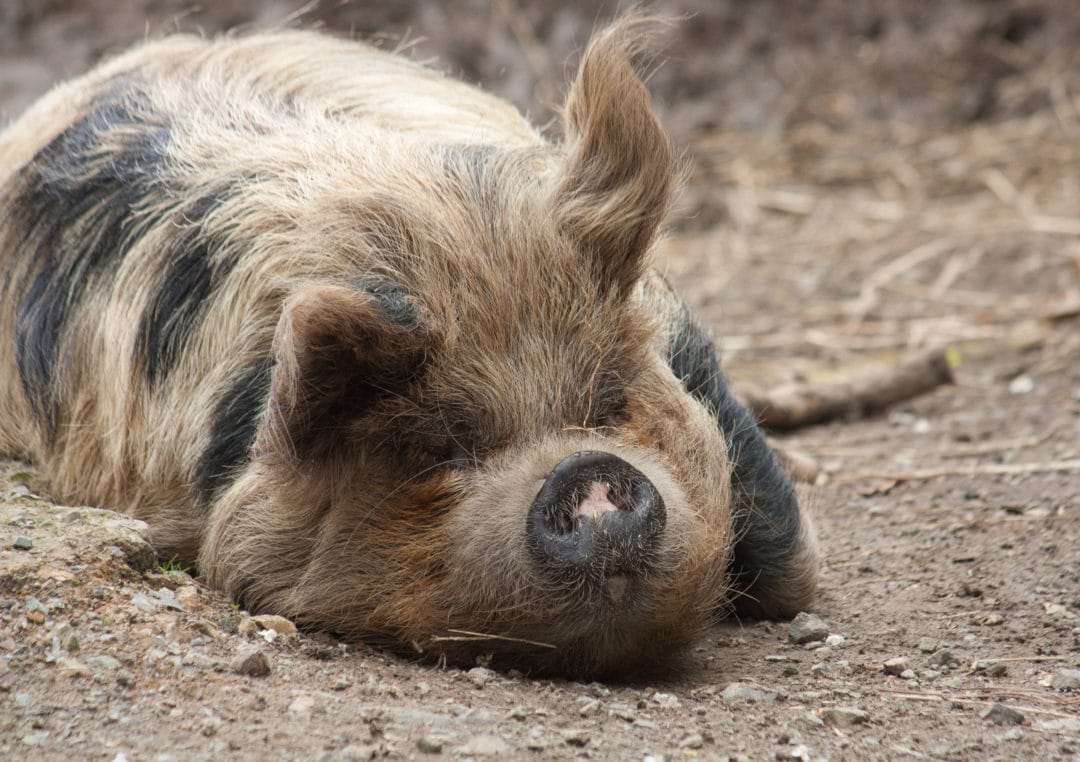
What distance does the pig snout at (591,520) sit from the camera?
130 inches

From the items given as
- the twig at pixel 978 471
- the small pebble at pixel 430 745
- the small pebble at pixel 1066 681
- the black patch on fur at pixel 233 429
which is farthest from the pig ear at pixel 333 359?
the twig at pixel 978 471

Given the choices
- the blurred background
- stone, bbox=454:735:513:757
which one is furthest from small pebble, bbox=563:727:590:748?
the blurred background

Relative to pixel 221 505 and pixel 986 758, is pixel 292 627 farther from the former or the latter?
pixel 986 758

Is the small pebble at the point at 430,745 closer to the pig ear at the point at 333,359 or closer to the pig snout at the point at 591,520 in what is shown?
the pig snout at the point at 591,520

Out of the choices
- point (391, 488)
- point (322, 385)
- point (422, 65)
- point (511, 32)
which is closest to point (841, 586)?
point (391, 488)

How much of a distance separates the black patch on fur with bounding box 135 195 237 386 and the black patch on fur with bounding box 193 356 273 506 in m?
0.32

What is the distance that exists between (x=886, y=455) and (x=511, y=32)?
6438 millimetres

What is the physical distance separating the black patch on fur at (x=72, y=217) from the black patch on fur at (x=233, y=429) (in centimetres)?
81

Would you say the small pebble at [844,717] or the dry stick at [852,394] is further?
the dry stick at [852,394]

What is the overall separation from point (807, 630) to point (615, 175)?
4.81ft

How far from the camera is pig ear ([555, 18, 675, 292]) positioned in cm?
382

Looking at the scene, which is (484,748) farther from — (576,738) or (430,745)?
(576,738)

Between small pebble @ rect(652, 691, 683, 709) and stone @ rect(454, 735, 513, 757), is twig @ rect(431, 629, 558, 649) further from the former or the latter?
stone @ rect(454, 735, 513, 757)

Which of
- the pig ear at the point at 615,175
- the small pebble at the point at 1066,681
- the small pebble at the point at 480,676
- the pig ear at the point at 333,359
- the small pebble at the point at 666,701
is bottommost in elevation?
the small pebble at the point at 1066,681
